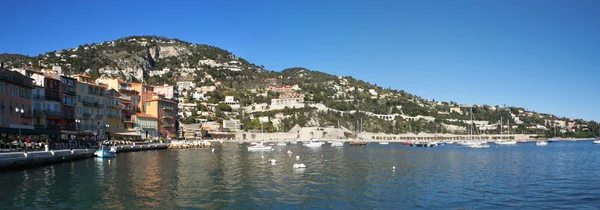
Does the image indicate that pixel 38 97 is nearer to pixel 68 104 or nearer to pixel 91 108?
pixel 68 104

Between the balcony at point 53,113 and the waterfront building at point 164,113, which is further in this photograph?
the waterfront building at point 164,113

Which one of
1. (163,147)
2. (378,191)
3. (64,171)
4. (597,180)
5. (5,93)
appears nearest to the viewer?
(378,191)

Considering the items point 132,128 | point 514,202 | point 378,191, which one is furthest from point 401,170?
point 132,128

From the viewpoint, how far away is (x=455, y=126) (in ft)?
653

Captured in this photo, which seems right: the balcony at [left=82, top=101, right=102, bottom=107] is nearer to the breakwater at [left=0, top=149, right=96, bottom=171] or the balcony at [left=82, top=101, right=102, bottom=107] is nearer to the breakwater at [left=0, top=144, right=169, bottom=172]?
the breakwater at [left=0, top=144, right=169, bottom=172]

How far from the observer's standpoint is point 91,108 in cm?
7012

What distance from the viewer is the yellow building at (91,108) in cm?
6744

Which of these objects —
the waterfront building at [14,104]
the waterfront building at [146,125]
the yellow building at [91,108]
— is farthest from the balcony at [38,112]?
the waterfront building at [146,125]

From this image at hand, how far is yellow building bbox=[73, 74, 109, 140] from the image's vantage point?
6744 centimetres

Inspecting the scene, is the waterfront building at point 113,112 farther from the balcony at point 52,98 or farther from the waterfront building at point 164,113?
the balcony at point 52,98

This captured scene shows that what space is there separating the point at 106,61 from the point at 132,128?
127 m

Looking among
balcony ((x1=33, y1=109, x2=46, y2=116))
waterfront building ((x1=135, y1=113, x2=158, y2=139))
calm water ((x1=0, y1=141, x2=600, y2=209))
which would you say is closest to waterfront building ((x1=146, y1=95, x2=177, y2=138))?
waterfront building ((x1=135, y1=113, x2=158, y2=139))

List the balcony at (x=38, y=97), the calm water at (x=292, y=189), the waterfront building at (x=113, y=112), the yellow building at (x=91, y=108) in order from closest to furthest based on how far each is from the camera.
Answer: the calm water at (x=292, y=189) → the balcony at (x=38, y=97) → the yellow building at (x=91, y=108) → the waterfront building at (x=113, y=112)

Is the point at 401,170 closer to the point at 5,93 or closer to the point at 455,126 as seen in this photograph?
the point at 5,93
